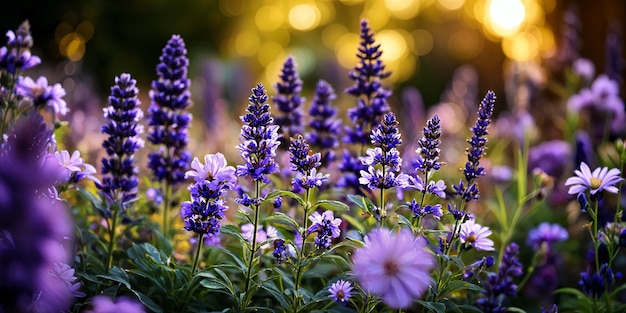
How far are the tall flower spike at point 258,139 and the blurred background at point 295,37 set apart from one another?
134 inches

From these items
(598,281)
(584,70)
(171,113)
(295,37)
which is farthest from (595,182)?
(295,37)

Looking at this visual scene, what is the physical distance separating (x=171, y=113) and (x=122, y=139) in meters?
0.37

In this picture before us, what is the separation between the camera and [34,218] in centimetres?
124

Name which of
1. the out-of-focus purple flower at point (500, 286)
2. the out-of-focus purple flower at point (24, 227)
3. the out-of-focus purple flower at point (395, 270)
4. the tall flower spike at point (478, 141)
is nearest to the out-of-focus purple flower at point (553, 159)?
the out-of-focus purple flower at point (500, 286)

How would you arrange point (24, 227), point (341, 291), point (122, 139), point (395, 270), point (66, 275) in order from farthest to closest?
point (122, 139), point (341, 291), point (66, 275), point (395, 270), point (24, 227)

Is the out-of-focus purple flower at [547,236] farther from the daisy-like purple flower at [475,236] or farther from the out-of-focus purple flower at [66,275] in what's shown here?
the out-of-focus purple flower at [66,275]

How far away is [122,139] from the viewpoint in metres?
2.44

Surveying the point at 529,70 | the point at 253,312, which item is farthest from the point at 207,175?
the point at 529,70

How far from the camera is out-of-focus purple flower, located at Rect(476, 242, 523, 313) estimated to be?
2467 millimetres

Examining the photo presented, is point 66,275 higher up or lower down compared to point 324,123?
lower down

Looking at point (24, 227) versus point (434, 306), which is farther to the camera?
point (434, 306)

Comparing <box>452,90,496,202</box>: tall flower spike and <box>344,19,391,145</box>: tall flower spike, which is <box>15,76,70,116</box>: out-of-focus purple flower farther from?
<box>452,90,496,202</box>: tall flower spike

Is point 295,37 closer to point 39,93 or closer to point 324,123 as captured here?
point 324,123

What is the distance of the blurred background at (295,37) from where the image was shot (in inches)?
337
